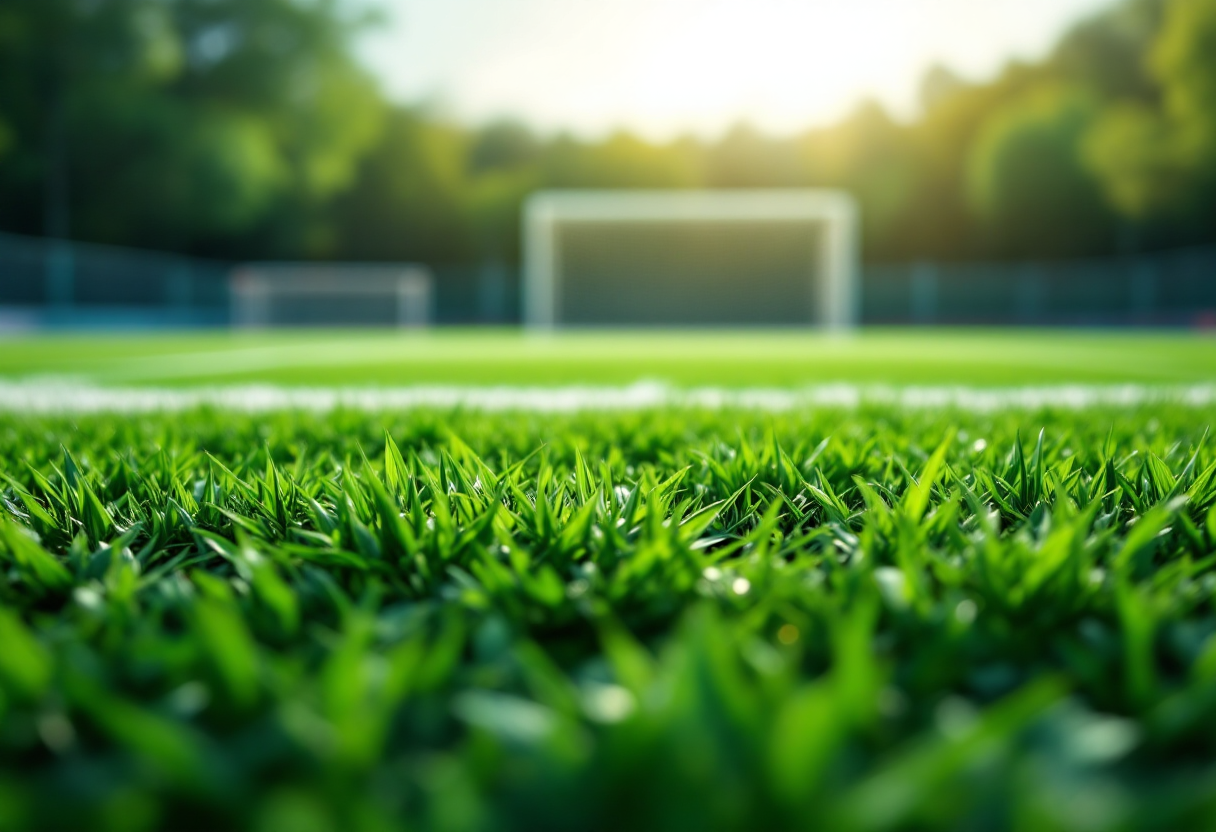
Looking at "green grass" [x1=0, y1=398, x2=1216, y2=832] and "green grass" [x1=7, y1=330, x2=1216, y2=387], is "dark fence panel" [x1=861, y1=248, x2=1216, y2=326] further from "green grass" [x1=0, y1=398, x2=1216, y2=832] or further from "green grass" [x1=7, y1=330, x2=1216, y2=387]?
"green grass" [x1=0, y1=398, x2=1216, y2=832]

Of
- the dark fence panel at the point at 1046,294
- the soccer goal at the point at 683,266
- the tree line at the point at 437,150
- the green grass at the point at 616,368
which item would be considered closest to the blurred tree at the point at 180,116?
the tree line at the point at 437,150

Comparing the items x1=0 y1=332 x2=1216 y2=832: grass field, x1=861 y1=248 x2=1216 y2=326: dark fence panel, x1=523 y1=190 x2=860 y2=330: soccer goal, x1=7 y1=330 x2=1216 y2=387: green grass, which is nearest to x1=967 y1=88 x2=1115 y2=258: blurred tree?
x1=861 y1=248 x2=1216 y2=326: dark fence panel

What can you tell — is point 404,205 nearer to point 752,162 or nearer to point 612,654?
point 752,162

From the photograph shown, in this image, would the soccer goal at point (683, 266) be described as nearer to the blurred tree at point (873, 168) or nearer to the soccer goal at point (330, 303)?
the soccer goal at point (330, 303)

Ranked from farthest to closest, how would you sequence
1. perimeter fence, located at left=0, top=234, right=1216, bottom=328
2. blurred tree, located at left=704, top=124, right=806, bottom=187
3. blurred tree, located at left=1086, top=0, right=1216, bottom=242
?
1. blurred tree, located at left=704, top=124, right=806, bottom=187
2. blurred tree, located at left=1086, top=0, right=1216, bottom=242
3. perimeter fence, located at left=0, top=234, right=1216, bottom=328

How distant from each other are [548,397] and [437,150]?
39744 mm

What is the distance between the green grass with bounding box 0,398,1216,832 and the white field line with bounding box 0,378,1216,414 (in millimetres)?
2798

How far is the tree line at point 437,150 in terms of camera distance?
3281 centimetres

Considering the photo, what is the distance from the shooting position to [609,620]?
1.22 meters

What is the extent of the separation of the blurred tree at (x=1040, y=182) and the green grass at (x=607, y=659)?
39.9 m

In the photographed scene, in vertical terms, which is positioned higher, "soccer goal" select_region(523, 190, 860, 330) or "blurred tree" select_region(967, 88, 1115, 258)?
"blurred tree" select_region(967, 88, 1115, 258)

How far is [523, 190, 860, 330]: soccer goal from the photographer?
971 inches

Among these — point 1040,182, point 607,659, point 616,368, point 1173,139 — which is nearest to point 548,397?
point 616,368

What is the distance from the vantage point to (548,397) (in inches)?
247
